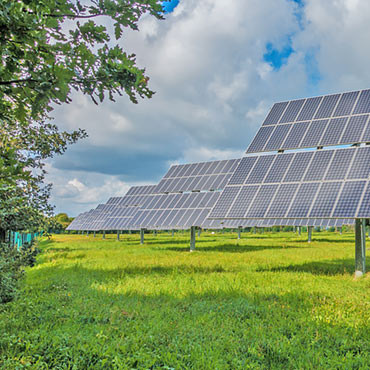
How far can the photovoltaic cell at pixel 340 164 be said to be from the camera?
12.6 m

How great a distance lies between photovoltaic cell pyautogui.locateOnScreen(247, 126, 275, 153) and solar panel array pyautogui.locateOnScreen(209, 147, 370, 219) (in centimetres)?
51

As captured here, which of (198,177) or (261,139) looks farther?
(198,177)

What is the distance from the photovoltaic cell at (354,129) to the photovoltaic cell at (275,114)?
11.2 feet

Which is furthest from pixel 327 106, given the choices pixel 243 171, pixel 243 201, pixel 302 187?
pixel 243 201

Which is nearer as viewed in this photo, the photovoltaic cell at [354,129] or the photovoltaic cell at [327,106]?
the photovoltaic cell at [354,129]

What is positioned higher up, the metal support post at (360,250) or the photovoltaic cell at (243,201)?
the photovoltaic cell at (243,201)

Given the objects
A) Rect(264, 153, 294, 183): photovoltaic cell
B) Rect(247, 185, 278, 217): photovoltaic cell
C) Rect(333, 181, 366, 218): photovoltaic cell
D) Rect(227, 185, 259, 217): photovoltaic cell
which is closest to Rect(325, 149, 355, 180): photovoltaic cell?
Rect(333, 181, 366, 218): photovoltaic cell

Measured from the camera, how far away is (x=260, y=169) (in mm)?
14719

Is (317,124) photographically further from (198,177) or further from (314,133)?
(198,177)

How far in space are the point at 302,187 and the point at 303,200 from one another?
0.66 metres

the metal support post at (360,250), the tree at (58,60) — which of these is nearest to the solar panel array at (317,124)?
the metal support post at (360,250)

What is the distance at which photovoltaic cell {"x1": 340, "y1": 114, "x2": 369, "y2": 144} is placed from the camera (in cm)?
1342

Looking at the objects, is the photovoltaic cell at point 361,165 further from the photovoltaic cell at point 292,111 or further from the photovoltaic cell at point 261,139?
the photovoltaic cell at point 292,111

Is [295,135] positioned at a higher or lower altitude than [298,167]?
higher
